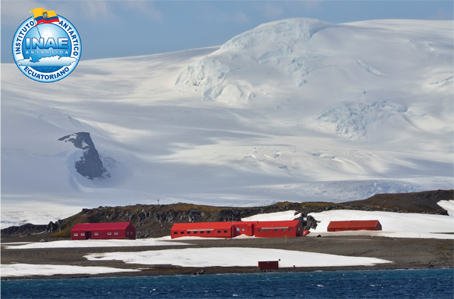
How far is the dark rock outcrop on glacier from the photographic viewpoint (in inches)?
6736

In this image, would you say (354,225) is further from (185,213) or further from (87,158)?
(87,158)

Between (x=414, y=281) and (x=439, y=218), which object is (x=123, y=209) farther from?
(x=414, y=281)

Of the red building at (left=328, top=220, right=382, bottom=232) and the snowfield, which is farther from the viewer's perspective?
the red building at (left=328, top=220, right=382, bottom=232)

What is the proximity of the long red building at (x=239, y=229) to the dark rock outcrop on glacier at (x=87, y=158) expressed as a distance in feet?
272

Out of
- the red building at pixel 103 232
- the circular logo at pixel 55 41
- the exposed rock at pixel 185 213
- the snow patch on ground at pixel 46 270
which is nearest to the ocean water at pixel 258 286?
the snow patch on ground at pixel 46 270

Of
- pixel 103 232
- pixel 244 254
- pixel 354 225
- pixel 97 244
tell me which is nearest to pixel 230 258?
pixel 244 254

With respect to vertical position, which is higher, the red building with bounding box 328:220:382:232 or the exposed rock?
the exposed rock

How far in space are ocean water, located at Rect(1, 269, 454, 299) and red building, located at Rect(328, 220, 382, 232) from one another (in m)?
26.0

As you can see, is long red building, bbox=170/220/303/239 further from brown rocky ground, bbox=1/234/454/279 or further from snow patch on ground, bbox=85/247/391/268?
snow patch on ground, bbox=85/247/391/268

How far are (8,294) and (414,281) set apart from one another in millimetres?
26639

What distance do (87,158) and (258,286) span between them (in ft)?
417

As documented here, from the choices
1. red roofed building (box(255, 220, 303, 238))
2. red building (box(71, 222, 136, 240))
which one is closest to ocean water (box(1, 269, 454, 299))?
red roofed building (box(255, 220, 303, 238))

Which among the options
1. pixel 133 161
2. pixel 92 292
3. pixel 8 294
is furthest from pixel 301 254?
pixel 133 161

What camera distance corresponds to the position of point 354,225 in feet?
281
